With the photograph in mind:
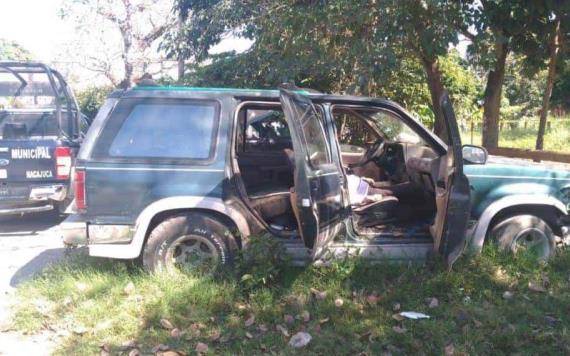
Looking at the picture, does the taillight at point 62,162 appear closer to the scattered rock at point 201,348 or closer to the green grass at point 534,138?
the scattered rock at point 201,348

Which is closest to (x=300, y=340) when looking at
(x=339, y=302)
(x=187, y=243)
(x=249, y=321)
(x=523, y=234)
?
(x=249, y=321)

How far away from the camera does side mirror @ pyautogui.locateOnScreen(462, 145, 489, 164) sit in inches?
198

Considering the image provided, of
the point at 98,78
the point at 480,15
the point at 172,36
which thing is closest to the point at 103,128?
the point at 480,15

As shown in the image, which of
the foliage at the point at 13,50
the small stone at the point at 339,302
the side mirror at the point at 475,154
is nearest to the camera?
the small stone at the point at 339,302

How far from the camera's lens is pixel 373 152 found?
20.5 ft

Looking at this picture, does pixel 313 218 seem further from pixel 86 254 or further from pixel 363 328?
pixel 86 254

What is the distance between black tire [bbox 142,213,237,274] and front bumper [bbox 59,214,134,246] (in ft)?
0.70

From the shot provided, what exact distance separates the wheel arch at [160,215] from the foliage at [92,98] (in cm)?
1550

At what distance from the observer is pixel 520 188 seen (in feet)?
16.9

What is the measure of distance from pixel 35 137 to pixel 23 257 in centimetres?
204

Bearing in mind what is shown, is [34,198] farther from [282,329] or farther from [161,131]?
[282,329]

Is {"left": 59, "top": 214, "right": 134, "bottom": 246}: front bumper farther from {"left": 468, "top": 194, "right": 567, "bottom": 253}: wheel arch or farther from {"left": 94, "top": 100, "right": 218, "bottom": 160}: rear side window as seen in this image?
{"left": 468, "top": 194, "right": 567, "bottom": 253}: wheel arch

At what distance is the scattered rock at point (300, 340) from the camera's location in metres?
3.96

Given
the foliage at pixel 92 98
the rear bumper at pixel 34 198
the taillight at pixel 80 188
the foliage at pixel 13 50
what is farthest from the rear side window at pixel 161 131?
the foliage at pixel 13 50
